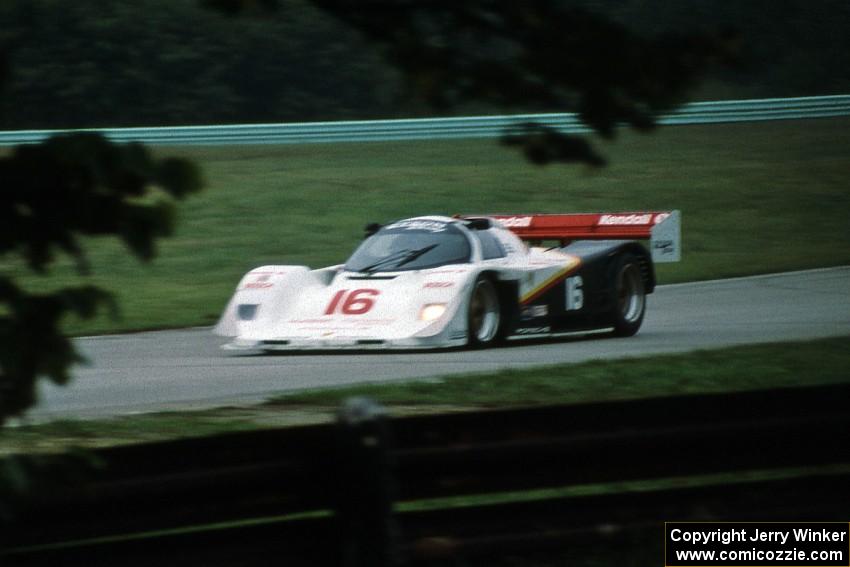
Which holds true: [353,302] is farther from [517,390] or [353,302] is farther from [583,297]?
[517,390]

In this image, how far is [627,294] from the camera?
1402 centimetres

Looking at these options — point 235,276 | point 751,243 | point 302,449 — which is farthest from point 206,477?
point 751,243

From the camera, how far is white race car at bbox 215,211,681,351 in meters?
11.8

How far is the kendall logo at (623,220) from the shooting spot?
44.6ft

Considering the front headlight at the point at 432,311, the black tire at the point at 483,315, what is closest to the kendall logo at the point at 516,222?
the black tire at the point at 483,315

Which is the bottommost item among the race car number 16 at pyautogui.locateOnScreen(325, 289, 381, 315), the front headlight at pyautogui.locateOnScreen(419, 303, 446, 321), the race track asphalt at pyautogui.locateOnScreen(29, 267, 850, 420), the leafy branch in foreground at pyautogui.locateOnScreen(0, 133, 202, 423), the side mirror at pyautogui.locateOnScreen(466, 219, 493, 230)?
the race track asphalt at pyautogui.locateOnScreen(29, 267, 850, 420)

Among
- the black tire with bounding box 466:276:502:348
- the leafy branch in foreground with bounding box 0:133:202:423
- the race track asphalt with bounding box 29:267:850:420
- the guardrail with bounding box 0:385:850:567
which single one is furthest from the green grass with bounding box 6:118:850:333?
the leafy branch in foreground with bounding box 0:133:202:423

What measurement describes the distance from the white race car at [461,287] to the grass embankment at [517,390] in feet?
4.94

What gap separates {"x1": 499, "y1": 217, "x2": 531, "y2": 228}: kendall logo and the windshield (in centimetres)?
138

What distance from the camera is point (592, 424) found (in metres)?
4.75

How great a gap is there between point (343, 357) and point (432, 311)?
33.3 inches

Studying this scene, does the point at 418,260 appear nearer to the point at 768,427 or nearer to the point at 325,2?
the point at 768,427

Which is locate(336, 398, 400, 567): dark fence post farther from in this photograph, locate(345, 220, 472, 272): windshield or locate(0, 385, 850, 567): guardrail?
locate(345, 220, 472, 272): windshield

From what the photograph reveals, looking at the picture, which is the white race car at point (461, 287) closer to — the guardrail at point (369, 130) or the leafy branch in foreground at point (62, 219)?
the leafy branch in foreground at point (62, 219)
